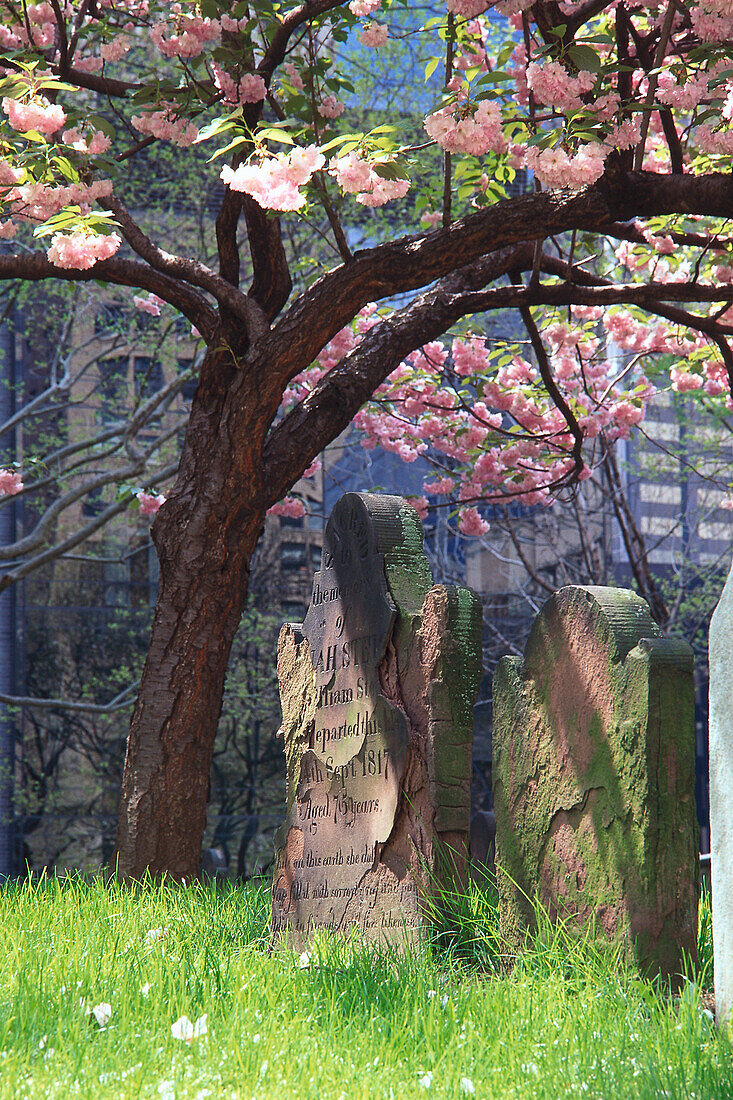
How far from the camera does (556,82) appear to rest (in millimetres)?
4410

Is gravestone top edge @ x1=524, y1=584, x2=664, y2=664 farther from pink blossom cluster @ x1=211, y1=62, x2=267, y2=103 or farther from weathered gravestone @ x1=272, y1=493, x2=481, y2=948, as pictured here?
pink blossom cluster @ x1=211, y1=62, x2=267, y2=103

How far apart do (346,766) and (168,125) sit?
3450 mm

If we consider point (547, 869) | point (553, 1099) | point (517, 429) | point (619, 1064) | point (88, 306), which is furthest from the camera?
point (88, 306)

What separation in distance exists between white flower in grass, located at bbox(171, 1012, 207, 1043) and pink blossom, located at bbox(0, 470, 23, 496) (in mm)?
6622

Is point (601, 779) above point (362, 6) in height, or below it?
below

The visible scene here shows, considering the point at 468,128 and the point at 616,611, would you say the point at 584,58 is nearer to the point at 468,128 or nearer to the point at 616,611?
the point at 468,128

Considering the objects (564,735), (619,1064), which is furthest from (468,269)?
(619,1064)

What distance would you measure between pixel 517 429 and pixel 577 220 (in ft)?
12.1

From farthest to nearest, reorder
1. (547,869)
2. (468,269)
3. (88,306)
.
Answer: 1. (88,306)
2. (468,269)
3. (547,869)

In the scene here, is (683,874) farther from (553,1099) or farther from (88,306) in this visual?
(88,306)

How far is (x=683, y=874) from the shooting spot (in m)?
3.25

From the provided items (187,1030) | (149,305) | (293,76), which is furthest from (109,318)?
(187,1030)

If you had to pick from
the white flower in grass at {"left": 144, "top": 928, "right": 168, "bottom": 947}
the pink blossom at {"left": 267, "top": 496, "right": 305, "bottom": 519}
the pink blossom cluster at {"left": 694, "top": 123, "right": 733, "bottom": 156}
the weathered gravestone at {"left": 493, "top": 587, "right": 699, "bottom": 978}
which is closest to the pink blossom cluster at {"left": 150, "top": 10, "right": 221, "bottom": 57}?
the pink blossom cluster at {"left": 694, "top": 123, "right": 733, "bottom": 156}

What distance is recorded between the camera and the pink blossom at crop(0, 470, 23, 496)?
8.75 m
